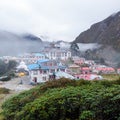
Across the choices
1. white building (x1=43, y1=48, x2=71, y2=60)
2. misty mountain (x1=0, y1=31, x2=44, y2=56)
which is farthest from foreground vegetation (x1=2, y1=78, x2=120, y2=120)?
misty mountain (x1=0, y1=31, x2=44, y2=56)

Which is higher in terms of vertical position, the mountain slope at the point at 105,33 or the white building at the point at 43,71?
the mountain slope at the point at 105,33

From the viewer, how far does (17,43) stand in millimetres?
118188

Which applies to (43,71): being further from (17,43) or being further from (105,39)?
(17,43)

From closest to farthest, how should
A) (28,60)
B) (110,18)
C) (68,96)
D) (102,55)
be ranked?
1. (68,96)
2. (28,60)
3. (102,55)
4. (110,18)

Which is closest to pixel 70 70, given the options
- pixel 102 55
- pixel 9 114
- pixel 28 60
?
pixel 28 60

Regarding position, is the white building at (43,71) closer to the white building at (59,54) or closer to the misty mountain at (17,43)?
the white building at (59,54)

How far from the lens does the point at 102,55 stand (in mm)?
92062

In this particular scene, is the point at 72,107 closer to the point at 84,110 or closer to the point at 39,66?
the point at 84,110

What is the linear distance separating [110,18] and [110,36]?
10286 millimetres

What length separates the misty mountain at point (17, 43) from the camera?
108500 mm

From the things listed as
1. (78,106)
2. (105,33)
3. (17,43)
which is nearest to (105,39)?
(105,33)

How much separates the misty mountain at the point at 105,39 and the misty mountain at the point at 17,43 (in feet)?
43.7

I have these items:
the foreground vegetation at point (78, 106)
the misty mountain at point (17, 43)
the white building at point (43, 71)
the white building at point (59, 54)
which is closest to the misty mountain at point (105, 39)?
the white building at point (59, 54)

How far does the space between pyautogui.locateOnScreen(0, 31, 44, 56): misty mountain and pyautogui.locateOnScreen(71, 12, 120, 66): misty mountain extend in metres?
13.3
